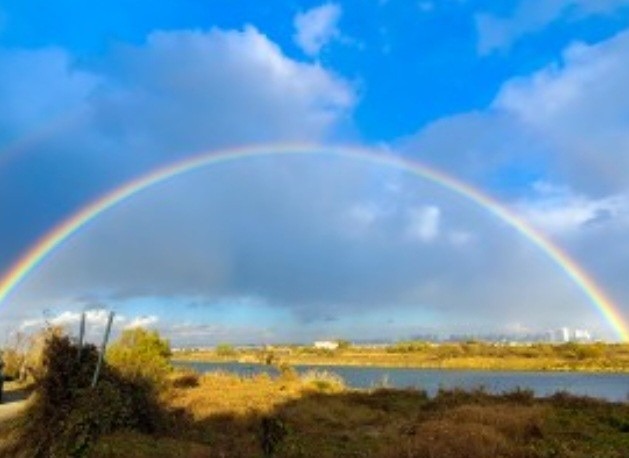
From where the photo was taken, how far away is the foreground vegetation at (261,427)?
60.6 ft

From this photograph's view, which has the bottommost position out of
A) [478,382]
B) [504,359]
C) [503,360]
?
[478,382]

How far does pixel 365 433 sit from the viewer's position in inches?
982

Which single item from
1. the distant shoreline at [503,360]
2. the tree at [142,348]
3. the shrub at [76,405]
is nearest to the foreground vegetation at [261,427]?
the shrub at [76,405]

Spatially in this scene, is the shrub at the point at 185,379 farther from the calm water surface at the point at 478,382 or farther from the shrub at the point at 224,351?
the shrub at the point at 224,351

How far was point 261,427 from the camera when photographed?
22188 mm

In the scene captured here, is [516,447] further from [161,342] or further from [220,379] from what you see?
[161,342]

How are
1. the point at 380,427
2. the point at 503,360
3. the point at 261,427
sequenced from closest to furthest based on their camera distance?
1. the point at 261,427
2. the point at 380,427
3. the point at 503,360

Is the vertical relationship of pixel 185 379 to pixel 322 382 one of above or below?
above

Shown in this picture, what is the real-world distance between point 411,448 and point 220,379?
1139 inches

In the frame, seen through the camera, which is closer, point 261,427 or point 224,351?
point 261,427

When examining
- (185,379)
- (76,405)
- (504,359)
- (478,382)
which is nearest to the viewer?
(76,405)

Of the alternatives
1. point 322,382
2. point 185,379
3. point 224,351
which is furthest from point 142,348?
point 224,351

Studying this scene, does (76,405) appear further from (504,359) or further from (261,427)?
(504,359)

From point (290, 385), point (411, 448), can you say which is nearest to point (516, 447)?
point (411, 448)
